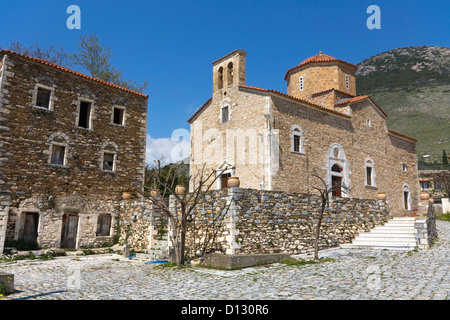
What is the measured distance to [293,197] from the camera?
494 inches

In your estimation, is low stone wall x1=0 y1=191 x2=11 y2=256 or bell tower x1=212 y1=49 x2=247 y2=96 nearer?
low stone wall x1=0 y1=191 x2=11 y2=256

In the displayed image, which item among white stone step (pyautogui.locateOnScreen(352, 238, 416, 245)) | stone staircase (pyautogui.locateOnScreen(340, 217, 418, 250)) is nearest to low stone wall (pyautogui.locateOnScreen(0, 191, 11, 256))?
stone staircase (pyautogui.locateOnScreen(340, 217, 418, 250))

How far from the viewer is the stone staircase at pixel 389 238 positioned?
13.2 metres

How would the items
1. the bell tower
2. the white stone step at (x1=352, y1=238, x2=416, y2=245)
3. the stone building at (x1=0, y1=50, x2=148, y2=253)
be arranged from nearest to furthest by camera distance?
the white stone step at (x1=352, y1=238, x2=416, y2=245) < the stone building at (x1=0, y1=50, x2=148, y2=253) < the bell tower

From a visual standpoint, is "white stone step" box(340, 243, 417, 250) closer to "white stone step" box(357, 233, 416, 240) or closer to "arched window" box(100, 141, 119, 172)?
"white stone step" box(357, 233, 416, 240)

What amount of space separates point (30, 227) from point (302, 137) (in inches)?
549

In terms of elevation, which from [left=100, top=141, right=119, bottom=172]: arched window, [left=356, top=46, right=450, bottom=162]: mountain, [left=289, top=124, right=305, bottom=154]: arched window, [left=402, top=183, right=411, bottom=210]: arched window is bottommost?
[left=402, top=183, right=411, bottom=210]: arched window

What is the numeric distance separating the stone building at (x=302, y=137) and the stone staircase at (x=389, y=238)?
3.81 metres

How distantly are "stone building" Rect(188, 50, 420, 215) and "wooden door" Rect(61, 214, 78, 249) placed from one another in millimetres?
7279

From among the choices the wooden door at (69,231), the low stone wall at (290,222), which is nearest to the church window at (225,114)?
the low stone wall at (290,222)

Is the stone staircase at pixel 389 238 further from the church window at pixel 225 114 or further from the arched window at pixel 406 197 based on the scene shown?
the arched window at pixel 406 197

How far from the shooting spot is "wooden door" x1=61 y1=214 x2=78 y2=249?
14766mm

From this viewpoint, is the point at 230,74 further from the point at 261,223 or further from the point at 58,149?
the point at 261,223
